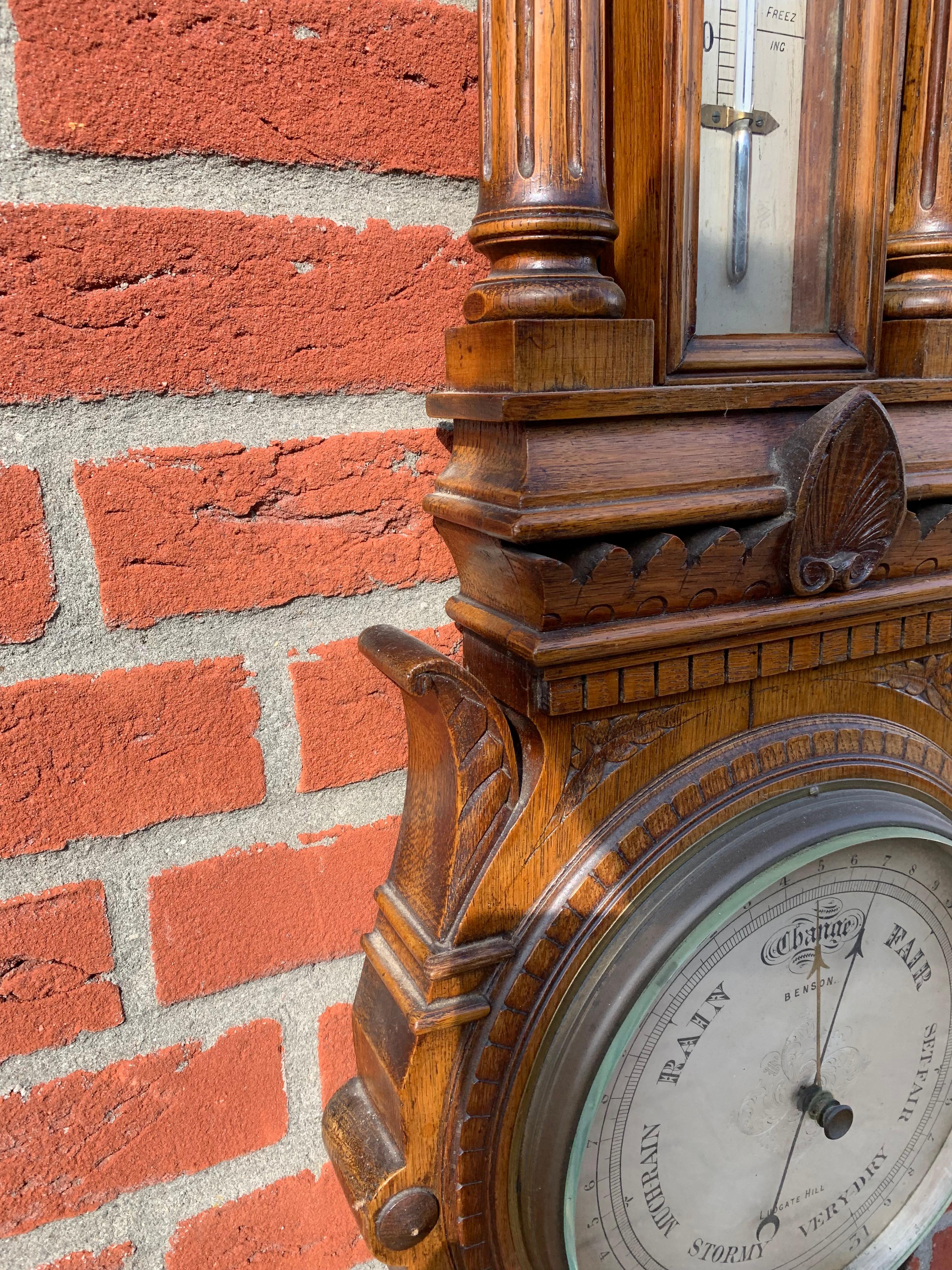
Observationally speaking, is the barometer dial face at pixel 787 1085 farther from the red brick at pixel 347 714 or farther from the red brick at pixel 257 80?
the red brick at pixel 257 80

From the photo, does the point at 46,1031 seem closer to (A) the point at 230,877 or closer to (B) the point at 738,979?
(A) the point at 230,877

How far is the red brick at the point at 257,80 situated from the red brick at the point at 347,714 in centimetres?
25

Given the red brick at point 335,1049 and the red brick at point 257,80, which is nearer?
the red brick at point 257,80

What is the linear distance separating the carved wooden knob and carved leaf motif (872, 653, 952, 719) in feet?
1.15

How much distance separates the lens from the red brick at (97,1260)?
49 cm

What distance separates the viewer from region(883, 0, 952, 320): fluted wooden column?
0.47 m

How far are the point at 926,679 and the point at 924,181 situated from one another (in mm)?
269

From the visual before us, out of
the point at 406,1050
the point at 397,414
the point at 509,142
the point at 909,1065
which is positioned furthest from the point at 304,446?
the point at 909,1065

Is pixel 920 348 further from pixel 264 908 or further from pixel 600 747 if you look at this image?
pixel 264 908

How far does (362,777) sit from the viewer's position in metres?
0.52

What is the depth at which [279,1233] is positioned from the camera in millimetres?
545

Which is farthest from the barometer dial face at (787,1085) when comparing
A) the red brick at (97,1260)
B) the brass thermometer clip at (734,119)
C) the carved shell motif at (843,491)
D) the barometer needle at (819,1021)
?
the brass thermometer clip at (734,119)

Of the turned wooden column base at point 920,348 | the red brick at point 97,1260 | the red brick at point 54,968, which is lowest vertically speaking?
the red brick at point 97,1260

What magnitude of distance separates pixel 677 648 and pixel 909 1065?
1.05 ft
